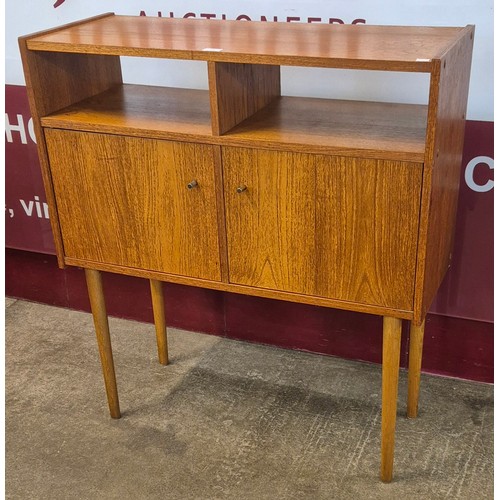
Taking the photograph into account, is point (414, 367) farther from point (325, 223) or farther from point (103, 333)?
point (103, 333)

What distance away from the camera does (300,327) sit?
9.22ft

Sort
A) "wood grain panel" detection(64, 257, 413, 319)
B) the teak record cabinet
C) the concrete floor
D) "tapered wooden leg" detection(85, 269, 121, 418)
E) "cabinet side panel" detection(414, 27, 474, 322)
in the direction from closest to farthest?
"cabinet side panel" detection(414, 27, 474, 322) → the teak record cabinet → "wood grain panel" detection(64, 257, 413, 319) → the concrete floor → "tapered wooden leg" detection(85, 269, 121, 418)

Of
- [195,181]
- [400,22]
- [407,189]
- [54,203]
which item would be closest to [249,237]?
[195,181]

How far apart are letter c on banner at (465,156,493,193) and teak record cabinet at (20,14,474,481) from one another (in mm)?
204

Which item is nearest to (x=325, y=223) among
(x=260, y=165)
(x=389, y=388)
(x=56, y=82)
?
(x=260, y=165)

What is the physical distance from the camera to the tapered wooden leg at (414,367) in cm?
231

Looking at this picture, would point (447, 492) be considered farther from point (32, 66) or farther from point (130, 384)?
point (32, 66)

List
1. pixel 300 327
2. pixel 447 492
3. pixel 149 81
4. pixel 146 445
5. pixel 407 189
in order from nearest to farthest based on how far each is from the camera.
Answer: pixel 407 189, pixel 447 492, pixel 146 445, pixel 149 81, pixel 300 327

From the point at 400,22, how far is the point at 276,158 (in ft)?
2.25

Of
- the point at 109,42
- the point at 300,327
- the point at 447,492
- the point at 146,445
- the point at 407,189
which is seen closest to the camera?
the point at 407,189

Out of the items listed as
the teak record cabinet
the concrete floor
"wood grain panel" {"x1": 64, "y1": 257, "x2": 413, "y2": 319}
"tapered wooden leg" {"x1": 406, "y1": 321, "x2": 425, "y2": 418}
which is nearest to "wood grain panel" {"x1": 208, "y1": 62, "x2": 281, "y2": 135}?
the teak record cabinet

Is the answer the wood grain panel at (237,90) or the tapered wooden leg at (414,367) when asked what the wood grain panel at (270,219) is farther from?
the tapered wooden leg at (414,367)

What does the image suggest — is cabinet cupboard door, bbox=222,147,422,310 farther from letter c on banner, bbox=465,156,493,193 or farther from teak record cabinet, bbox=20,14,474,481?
letter c on banner, bbox=465,156,493,193

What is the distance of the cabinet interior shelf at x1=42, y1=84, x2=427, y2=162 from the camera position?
1.79 metres
